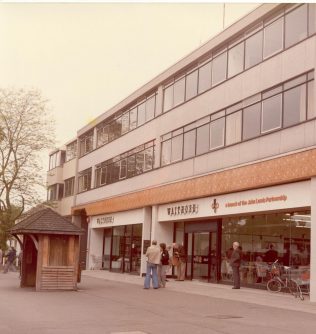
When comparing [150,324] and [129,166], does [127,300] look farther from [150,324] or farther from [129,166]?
[129,166]

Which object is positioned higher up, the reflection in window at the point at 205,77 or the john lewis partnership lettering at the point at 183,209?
the reflection in window at the point at 205,77

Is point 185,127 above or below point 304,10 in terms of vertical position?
below

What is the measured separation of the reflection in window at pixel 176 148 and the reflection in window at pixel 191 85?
6.67 feet

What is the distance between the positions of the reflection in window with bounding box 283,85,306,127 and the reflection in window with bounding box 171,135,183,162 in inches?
343

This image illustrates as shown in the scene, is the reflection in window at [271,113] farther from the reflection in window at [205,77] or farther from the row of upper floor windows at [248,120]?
the reflection in window at [205,77]

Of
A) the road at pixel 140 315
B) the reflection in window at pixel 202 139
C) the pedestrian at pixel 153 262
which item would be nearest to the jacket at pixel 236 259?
the pedestrian at pixel 153 262

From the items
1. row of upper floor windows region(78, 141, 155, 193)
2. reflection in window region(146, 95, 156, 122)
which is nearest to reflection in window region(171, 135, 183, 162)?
row of upper floor windows region(78, 141, 155, 193)

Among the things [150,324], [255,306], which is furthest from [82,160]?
[150,324]

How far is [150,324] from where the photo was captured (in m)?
Answer: 11.4

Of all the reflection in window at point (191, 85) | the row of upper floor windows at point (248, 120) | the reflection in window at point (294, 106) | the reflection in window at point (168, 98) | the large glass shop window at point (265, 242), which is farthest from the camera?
the reflection in window at point (168, 98)

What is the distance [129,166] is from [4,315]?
23885 millimetres

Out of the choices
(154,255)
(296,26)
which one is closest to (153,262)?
(154,255)

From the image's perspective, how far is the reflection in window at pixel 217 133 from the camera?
25406 mm

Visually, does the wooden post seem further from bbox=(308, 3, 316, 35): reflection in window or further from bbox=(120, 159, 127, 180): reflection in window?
bbox=(120, 159, 127, 180): reflection in window
